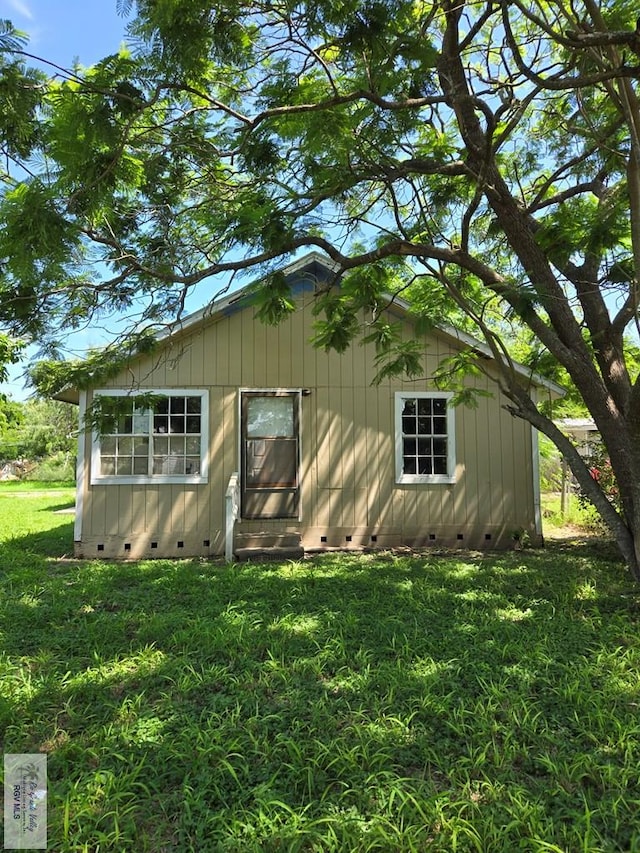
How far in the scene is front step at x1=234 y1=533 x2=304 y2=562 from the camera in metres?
7.38

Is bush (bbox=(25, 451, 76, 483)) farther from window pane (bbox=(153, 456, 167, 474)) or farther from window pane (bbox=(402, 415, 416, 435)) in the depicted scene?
window pane (bbox=(402, 415, 416, 435))

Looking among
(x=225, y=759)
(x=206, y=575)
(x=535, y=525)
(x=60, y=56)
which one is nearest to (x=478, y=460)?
(x=535, y=525)

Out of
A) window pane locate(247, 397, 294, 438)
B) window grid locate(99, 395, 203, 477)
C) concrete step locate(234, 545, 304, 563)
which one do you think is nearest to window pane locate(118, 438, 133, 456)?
window grid locate(99, 395, 203, 477)

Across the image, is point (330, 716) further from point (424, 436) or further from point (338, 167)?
point (424, 436)

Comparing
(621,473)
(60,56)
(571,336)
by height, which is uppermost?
(60,56)

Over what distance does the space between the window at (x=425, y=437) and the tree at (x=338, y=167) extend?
1.98m

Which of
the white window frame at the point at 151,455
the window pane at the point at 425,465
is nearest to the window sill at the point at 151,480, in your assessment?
the white window frame at the point at 151,455

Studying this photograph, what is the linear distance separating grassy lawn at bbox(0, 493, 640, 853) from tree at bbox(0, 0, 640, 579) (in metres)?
2.34

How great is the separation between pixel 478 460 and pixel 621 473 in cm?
307

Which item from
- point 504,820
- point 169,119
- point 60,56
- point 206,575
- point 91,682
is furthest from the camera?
point 206,575

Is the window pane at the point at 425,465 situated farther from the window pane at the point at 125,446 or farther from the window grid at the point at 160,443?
the window pane at the point at 125,446

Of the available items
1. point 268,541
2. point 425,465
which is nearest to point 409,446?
point 425,465

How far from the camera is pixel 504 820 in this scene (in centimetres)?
208

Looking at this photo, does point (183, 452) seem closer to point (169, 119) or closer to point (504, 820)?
point (169, 119)
